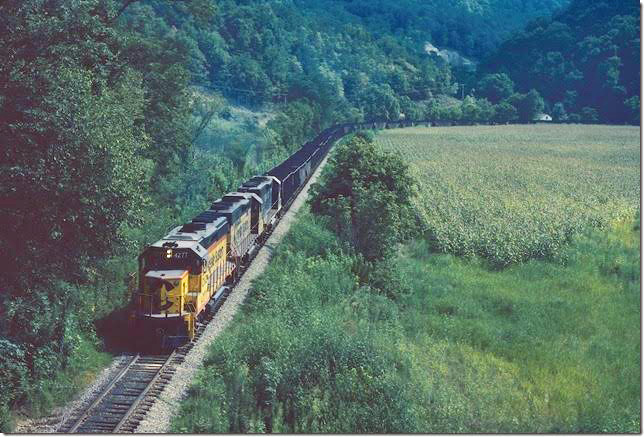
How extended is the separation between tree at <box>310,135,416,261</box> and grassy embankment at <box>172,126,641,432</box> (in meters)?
1.10

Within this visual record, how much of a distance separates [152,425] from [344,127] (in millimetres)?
107701

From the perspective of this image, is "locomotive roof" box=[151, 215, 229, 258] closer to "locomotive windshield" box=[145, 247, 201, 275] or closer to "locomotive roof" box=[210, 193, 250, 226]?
"locomotive windshield" box=[145, 247, 201, 275]

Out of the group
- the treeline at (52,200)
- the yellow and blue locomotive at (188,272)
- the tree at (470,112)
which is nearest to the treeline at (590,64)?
the tree at (470,112)

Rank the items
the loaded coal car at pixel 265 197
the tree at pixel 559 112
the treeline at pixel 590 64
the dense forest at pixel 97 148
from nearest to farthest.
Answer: the dense forest at pixel 97 148
the loaded coal car at pixel 265 197
the treeline at pixel 590 64
the tree at pixel 559 112

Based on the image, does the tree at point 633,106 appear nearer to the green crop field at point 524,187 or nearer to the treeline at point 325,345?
the green crop field at point 524,187

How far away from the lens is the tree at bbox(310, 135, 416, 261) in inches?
1508

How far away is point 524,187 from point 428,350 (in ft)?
118

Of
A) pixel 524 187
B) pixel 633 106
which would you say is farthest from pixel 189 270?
pixel 633 106

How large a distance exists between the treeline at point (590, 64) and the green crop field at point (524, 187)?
131 inches

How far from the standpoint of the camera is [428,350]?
27516mm

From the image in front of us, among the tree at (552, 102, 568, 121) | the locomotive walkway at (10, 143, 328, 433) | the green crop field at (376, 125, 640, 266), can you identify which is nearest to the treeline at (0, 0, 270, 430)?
the locomotive walkway at (10, 143, 328, 433)

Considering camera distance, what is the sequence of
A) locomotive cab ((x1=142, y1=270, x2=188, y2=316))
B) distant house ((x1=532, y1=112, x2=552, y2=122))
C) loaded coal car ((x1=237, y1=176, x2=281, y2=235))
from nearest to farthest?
locomotive cab ((x1=142, y1=270, x2=188, y2=316)) → loaded coal car ((x1=237, y1=176, x2=281, y2=235)) → distant house ((x1=532, y1=112, x2=552, y2=122))

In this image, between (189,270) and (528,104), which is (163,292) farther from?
(528,104)

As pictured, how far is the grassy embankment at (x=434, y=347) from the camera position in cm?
2102
